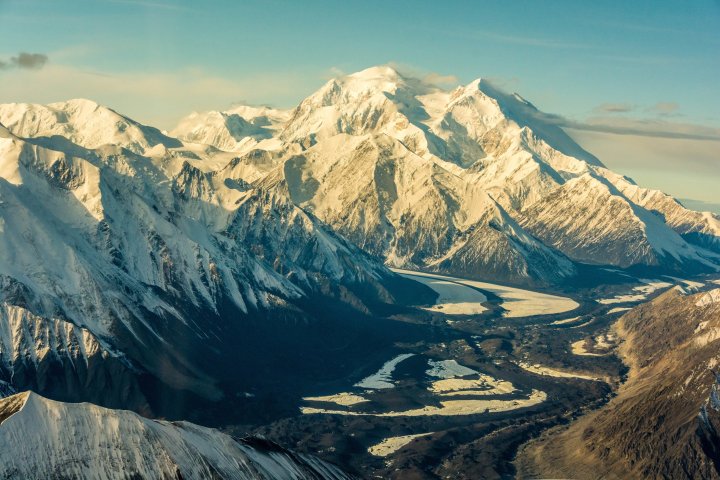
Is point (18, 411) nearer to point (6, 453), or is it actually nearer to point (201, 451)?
point (6, 453)

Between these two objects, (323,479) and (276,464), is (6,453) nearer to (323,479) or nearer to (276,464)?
(276,464)

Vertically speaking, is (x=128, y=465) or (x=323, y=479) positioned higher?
(x=128, y=465)

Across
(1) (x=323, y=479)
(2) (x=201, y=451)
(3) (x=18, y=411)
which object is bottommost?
(1) (x=323, y=479)

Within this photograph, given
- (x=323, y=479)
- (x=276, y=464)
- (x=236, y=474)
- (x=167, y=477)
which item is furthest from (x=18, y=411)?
(x=323, y=479)

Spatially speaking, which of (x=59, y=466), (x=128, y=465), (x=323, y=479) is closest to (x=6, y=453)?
(x=59, y=466)

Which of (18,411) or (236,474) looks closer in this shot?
(18,411)

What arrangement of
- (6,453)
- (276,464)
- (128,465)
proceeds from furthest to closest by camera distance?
1. (276,464)
2. (128,465)
3. (6,453)

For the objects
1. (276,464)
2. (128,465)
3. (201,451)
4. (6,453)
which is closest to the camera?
(6,453)
